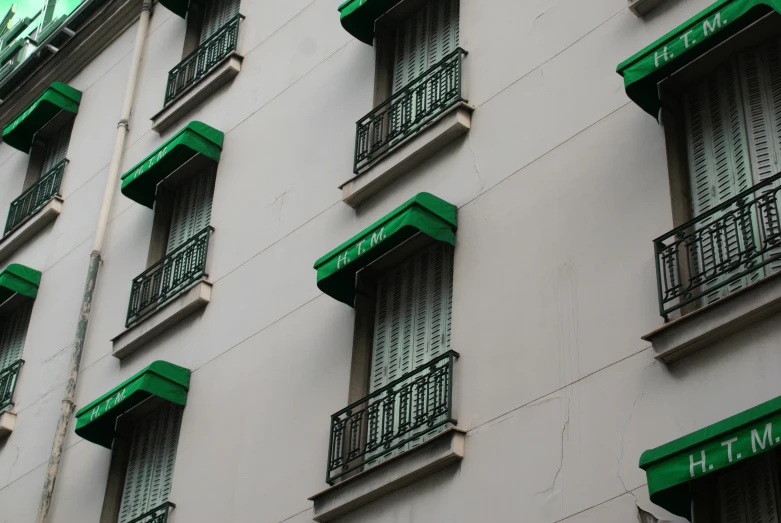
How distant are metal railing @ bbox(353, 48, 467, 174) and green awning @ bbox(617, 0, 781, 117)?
250 centimetres

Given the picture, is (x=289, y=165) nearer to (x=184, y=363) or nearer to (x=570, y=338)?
(x=184, y=363)

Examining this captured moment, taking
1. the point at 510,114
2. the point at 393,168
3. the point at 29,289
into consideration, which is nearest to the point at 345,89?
the point at 393,168

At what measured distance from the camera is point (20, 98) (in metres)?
21.6

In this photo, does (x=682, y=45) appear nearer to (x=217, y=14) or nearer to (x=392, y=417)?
(x=392, y=417)

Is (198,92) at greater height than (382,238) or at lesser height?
greater

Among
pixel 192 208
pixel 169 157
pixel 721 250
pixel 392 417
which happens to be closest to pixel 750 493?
pixel 721 250

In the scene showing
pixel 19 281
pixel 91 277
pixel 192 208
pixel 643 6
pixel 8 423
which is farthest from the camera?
pixel 19 281

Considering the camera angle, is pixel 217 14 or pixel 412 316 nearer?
pixel 412 316

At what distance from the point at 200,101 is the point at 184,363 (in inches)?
166

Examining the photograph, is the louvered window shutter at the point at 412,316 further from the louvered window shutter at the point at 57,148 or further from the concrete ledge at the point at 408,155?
the louvered window shutter at the point at 57,148

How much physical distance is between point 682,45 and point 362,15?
5.08m

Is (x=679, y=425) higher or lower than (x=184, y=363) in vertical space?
lower

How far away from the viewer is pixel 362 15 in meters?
14.1

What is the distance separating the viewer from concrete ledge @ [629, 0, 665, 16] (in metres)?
10.9
